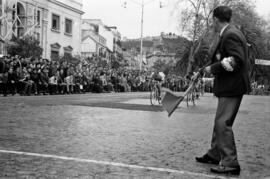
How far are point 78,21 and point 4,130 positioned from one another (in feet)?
170

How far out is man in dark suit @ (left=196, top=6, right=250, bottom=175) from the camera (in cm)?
484

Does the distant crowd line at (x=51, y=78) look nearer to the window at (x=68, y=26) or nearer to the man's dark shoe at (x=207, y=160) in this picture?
the man's dark shoe at (x=207, y=160)

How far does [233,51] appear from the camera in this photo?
4.83m

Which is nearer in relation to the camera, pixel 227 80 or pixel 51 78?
pixel 227 80

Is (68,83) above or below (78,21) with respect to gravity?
below

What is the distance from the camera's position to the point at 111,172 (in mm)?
4621

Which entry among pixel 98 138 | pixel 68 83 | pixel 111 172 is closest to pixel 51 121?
pixel 98 138

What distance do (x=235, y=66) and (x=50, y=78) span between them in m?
20.0

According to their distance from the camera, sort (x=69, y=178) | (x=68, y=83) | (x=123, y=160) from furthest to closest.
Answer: (x=68, y=83), (x=123, y=160), (x=69, y=178)

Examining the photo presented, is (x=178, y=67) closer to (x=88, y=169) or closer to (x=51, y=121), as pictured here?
(x=51, y=121)

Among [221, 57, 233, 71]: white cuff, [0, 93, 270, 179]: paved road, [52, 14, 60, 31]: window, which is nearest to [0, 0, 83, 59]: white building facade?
[52, 14, 60, 31]: window

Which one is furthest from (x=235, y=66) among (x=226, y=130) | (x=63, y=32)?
(x=63, y=32)

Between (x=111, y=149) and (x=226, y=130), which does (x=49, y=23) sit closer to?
(x=111, y=149)

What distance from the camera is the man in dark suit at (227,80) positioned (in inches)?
191
